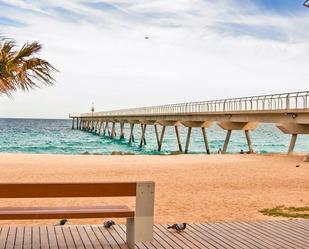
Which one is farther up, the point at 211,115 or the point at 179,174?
the point at 211,115

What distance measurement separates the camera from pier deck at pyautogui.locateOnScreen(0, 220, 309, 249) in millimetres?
6121

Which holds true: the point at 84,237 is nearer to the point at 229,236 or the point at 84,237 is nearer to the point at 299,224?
A: the point at 229,236

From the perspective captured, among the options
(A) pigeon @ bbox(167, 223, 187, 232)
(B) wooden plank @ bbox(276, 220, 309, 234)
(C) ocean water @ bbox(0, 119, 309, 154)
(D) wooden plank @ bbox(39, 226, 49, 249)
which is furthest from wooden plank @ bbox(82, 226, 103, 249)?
(C) ocean water @ bbox(0, 119, 309, 154)

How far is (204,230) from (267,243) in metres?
0.98

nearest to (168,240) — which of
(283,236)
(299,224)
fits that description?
(283,236)

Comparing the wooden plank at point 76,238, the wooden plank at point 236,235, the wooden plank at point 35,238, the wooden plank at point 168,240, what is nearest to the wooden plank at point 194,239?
the wooden plank at point 168,240

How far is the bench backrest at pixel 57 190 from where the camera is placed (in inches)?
213

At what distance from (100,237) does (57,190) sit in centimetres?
121

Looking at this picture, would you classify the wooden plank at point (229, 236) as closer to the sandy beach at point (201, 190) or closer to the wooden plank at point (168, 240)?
the wooden plank at point (168, 240)

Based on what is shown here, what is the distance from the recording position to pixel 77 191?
5.59 metres

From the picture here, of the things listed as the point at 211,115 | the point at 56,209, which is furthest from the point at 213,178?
the point at 211,115

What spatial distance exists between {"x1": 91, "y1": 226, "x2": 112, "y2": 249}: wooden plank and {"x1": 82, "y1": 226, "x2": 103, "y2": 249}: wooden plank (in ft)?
0.11

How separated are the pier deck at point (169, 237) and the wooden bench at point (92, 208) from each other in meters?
0.24

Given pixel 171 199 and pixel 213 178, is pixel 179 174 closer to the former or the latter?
pixel 213 178
